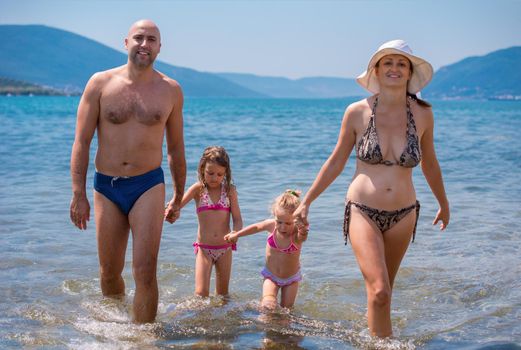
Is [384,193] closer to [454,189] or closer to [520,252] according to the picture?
[520,252]

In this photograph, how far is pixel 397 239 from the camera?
522 cm

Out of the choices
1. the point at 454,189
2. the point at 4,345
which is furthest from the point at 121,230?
the point at 454,189

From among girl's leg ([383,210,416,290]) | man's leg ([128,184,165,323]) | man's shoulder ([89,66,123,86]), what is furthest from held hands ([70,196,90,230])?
girl's leg ([383,210,416,290])

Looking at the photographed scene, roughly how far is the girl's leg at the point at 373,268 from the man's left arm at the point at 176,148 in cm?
166

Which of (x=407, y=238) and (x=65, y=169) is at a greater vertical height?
(x=407, y=238)

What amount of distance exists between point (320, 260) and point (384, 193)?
3.87 m

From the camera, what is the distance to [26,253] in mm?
8703

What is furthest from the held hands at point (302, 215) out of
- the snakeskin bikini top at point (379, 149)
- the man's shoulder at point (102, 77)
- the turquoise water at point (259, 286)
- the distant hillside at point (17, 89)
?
the distant hillside at point (17, 89)

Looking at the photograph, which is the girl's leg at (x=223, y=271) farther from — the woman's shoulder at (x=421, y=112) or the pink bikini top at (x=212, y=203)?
the woman's shoulder at (x=421, y=112)

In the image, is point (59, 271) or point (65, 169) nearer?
point (59, 271)

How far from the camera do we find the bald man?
5629mm

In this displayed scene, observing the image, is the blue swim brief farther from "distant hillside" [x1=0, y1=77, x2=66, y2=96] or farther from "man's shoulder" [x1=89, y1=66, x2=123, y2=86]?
"distant hillside" [x1=0, y1=77, x2=66, y2=96]

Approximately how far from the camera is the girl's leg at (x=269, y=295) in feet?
21.1

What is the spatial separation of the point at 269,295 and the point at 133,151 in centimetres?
189
